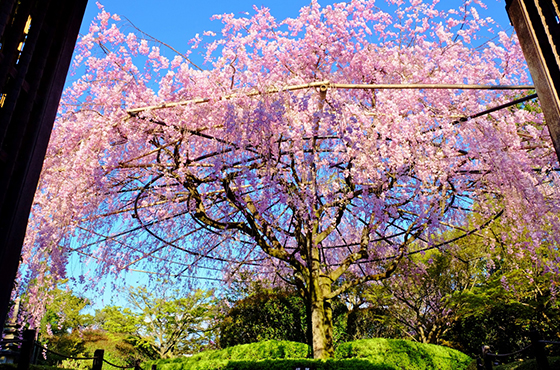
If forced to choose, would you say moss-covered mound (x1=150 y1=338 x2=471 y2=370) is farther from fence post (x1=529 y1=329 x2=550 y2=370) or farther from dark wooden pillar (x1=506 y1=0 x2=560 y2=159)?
dark wooden pillar (x1=506 y1=0 x2=560 y2=159)

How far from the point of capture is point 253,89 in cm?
593

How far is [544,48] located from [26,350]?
6815 millimetres

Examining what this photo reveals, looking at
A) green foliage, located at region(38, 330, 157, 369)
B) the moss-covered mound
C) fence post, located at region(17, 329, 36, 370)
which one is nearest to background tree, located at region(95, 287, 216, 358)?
green foliage, located at region(38, 330, 157, 369)

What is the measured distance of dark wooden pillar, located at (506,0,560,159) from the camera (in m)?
2.11

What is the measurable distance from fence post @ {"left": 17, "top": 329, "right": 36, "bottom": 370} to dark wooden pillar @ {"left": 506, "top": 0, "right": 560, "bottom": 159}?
658cm

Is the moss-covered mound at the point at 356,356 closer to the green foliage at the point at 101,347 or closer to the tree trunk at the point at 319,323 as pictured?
the tree trunk at the point at 319,323

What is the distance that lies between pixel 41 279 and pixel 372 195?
5.88 metres

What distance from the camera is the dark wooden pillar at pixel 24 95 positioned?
2.03m

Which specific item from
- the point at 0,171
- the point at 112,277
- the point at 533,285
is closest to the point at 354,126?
the point at 0,171

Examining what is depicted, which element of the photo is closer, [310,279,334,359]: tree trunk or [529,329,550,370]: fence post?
[529,329,550,370]: fence post

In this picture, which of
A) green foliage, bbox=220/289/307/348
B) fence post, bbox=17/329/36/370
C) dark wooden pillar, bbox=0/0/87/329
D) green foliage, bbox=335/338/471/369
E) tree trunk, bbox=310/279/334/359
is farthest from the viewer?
green foliage, bbox=220/289/307/348

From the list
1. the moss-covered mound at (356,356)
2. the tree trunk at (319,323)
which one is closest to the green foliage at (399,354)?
the moss-covered mound at (356,356)

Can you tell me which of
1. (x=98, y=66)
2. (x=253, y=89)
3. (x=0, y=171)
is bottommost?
(x=0, y=171)

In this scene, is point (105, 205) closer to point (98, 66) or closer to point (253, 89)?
point (98, 66)
